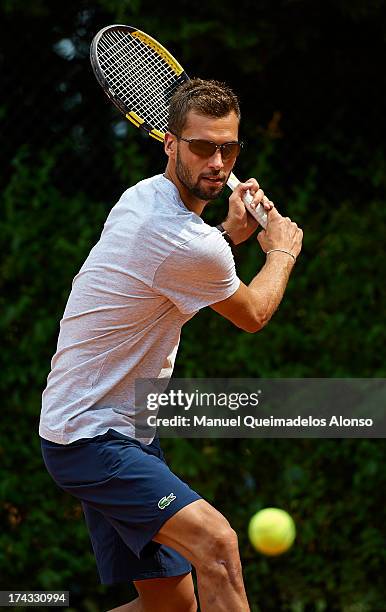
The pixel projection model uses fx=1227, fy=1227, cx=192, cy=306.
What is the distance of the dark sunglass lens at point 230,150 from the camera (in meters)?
3.28

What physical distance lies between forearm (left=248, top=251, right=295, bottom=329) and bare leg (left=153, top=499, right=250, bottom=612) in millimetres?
583

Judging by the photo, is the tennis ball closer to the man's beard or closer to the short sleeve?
the short sleeve

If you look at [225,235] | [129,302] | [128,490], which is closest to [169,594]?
[128,490]

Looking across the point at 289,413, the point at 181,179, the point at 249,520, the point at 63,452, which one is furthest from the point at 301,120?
the point at 63,452

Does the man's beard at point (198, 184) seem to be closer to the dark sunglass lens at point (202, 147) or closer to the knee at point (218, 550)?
the dark sunglass lens at point (202, 147)

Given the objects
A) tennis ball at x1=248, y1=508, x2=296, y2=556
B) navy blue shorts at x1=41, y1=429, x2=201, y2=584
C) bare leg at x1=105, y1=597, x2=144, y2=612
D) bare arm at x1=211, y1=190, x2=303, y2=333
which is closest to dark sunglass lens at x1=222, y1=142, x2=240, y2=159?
bare arm at x1=211, y1=190, x2=303, y2=333

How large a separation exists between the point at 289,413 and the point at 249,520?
1.55 feet

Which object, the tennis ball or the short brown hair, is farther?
the tennis ball

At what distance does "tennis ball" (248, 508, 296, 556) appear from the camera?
182 inches

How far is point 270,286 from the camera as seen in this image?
339cm

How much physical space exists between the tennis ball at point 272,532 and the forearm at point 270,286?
4.80 feet

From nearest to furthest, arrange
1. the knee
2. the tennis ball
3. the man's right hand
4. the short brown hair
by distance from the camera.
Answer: the knee
the short brown hair
the man's right hand
the tennis ball

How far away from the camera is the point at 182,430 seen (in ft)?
16.6

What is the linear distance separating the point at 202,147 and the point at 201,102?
13cm
